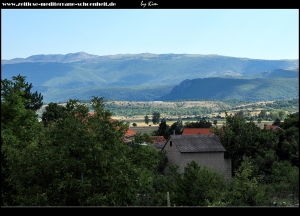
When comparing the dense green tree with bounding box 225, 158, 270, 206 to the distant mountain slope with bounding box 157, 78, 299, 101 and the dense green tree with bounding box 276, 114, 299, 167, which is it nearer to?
the dense green tree with bounding box 276, 114, 299, 167

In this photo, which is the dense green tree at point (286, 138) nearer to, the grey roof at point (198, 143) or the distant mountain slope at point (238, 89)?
the grey roof at point (198, 143)

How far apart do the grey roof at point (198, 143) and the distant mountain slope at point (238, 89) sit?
7842 centimetres

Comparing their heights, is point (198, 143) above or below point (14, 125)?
Result: below

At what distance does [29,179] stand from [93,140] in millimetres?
1465

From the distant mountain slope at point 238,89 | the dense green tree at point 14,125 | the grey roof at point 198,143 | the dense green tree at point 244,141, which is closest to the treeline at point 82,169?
the dense green tree at point 14,125

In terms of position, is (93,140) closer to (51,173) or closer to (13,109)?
(51,173)

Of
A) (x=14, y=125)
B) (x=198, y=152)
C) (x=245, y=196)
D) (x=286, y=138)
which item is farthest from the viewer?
(x=198, y=152)

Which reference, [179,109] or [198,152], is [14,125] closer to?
[198,152]

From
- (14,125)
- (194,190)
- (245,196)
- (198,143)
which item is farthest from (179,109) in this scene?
(245,196)

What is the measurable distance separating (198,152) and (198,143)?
2.52 feet

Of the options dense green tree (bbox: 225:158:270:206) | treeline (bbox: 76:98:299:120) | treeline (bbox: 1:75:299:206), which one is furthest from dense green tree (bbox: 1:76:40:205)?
treeline (bbox: 76:98:299:120)

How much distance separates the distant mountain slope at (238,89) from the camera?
12343 cm

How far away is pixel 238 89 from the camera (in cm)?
14562

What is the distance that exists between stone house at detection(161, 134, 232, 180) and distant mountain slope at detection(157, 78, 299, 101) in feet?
259
